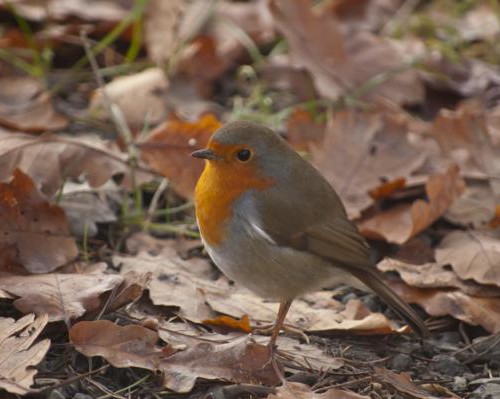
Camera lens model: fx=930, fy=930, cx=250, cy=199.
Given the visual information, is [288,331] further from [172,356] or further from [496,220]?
[496,220]

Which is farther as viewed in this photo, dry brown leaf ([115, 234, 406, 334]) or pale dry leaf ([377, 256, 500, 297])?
pale dry leaf ([377, 256, 500, 297])

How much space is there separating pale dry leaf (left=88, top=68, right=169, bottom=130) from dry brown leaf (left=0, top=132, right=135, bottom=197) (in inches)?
31.4

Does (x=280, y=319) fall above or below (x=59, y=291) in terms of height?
below

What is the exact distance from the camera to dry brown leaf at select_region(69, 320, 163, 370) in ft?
10.5

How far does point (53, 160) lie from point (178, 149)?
0.63m

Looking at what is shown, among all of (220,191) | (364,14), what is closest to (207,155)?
(220,191)

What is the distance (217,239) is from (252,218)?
0.16 meters

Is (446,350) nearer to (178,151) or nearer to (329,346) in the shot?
(329,346)

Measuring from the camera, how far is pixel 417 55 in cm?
630

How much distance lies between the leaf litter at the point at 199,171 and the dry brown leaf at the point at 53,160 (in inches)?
0.4

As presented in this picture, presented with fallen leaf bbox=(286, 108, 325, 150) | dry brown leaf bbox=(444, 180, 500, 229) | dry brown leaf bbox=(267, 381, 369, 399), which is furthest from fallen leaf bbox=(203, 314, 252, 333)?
fallen leaf bbox=(286, 108, 325, 150)

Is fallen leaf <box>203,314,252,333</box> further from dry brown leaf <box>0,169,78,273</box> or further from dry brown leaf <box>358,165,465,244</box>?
dry brown leaf <box>358,165,465,244</box>

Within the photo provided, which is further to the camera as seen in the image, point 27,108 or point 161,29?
point 161,29

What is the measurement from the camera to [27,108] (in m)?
5.09
